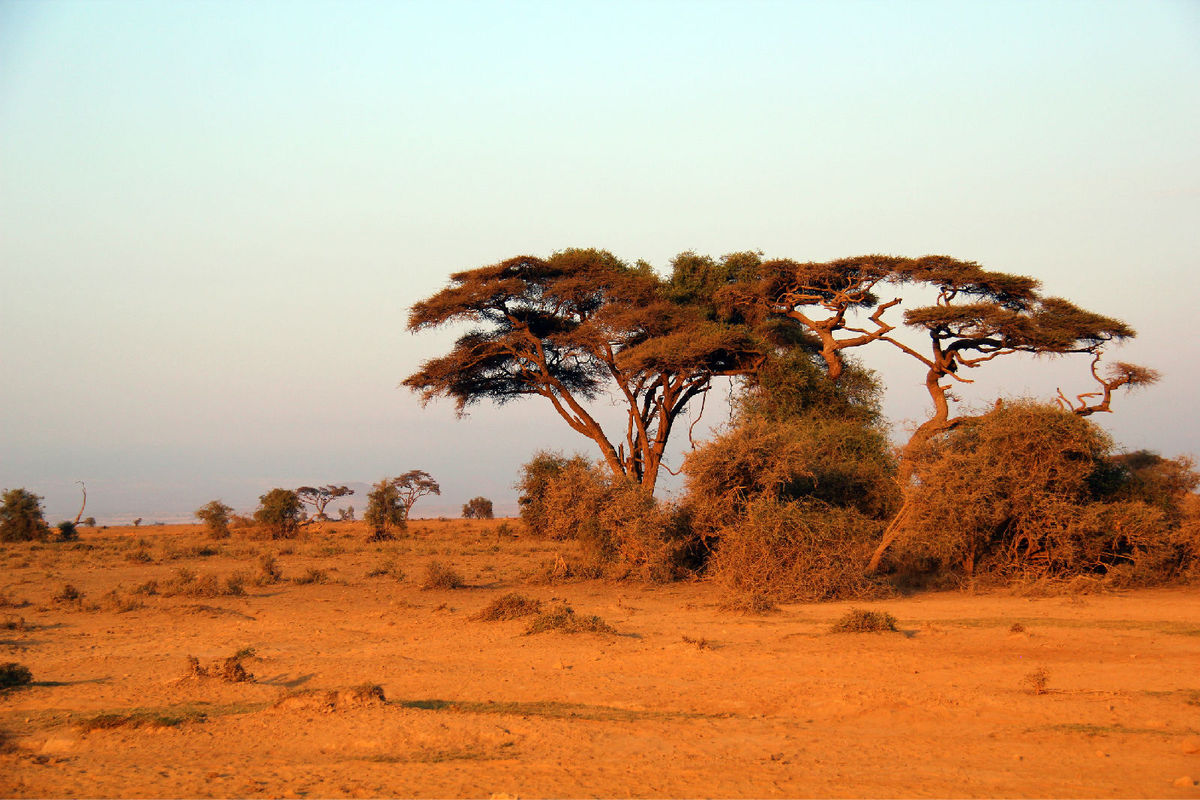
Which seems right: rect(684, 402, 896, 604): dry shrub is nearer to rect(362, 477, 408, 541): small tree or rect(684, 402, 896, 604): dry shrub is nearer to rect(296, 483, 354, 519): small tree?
rect(362, 477, 408, 541): small tree

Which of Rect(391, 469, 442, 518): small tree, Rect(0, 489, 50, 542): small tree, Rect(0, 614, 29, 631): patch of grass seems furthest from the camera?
Rect(391, 469, 442, 518): small tree

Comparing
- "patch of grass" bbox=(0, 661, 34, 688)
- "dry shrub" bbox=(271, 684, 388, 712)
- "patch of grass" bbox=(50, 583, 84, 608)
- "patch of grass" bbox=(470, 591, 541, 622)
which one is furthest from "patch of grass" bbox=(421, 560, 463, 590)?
"dry shrub" bbox=(271, 684, 388, 712)

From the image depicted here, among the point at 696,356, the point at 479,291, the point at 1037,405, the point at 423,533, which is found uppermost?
the point at 479,291

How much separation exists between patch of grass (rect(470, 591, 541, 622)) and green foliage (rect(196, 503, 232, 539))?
25.7 metres

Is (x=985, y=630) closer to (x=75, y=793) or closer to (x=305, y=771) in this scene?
(x=305, y=771)

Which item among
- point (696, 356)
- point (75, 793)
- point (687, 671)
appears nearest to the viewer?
point (75, 793)

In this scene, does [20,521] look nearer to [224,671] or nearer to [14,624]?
[14,624]

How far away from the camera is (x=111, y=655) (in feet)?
30.8

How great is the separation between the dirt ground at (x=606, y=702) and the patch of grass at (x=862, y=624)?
8.5 inches

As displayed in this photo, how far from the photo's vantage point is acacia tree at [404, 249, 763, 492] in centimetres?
2256

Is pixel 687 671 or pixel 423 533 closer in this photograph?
pixel 687 671

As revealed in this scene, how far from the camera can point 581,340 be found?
23.0m

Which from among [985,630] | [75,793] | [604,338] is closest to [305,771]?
[75,793]

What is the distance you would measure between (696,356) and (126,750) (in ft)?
54.3
